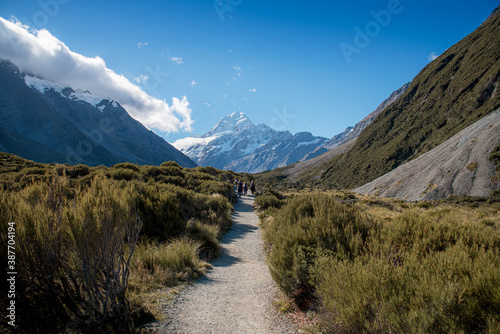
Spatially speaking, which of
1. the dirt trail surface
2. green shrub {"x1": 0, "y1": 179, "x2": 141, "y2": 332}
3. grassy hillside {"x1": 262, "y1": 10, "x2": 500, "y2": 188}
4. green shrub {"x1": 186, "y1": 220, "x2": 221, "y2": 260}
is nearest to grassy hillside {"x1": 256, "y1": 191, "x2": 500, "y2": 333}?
the dirt trail surface

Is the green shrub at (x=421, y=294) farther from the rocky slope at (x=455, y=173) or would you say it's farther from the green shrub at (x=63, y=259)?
the rocky slope at (x=455, y=173)

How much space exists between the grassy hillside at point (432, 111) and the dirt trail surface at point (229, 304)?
78117 millimetres

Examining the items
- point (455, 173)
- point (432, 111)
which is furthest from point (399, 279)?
point (432, 111)

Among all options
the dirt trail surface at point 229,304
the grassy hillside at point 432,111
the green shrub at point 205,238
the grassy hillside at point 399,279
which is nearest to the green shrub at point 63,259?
the dirt trail surface at point 229,304

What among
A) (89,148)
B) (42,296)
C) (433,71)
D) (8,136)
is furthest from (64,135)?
(433,71)

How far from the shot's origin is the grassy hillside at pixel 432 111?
67.4 meters

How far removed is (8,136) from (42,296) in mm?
198471

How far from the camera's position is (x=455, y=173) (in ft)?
114

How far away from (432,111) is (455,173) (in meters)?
68.0

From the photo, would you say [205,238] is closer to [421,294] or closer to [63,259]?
[63,259]

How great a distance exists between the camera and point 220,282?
18.5 feet

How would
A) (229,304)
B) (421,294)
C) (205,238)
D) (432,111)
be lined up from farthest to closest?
1. (432,111)
2. (205,238)
3. (229,304)
4. (421,294)

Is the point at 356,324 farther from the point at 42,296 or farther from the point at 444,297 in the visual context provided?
the point at 42,296

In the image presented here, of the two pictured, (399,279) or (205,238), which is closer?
(399,279)
